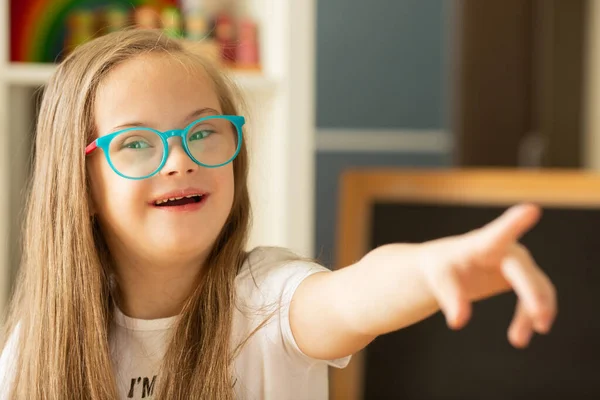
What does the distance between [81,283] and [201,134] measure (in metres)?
0.19

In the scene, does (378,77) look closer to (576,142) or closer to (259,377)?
(576,142)

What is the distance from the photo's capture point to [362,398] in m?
1.28

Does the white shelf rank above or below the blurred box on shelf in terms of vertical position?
below

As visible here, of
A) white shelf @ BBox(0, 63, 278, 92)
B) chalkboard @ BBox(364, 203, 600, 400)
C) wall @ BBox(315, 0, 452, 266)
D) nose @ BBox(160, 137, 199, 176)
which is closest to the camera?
nose @ BBox(160, 137, 199, 176)

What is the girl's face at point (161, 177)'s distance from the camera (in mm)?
643

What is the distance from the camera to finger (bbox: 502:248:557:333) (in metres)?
0.39

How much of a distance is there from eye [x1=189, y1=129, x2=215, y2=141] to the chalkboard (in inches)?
27.6

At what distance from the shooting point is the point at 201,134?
0.66 m

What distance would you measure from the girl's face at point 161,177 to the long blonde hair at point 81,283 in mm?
22

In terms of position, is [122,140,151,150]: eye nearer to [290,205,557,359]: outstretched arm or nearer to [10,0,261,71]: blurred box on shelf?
[290,205,557,359]: outstretched arm

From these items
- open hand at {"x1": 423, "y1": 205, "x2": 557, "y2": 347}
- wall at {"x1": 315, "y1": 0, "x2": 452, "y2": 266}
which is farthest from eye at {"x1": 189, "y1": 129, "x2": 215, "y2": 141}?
wall at {"x1": 315, "y1": 0, "x2": 452, "y2": 266}

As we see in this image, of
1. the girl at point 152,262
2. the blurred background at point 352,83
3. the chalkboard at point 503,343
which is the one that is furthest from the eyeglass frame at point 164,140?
the chalkboard at point 503,343

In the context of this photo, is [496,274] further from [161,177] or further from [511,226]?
[161,177]

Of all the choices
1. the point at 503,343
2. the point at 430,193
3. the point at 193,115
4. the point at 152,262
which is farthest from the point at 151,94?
the point at 503,343
